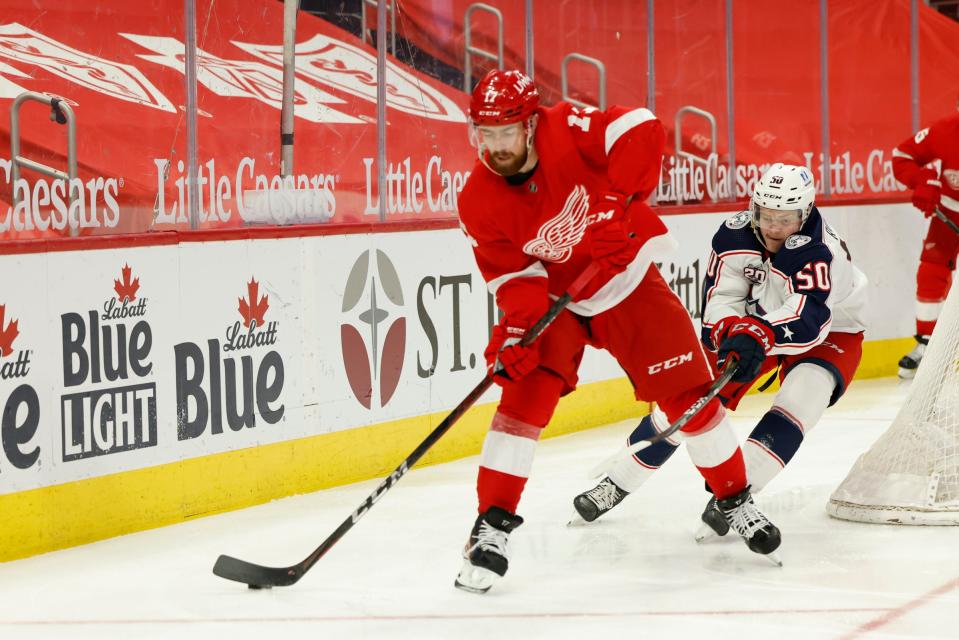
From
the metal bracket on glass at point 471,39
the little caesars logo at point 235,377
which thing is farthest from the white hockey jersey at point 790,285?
the metal bracket on glass at point 471,39

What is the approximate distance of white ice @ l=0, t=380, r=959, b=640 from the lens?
2.93 metres

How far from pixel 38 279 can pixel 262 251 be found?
83 centimetres

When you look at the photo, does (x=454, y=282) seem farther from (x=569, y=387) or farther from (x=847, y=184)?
(x=847, y=184)

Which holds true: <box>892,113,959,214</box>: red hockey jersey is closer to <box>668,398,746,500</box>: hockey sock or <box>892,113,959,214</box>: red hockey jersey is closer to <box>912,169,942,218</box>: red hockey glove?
<box>912,169,942,218</box>: red hockey glove

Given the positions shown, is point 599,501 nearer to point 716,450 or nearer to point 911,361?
point 716,450

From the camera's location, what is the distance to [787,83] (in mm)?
7113

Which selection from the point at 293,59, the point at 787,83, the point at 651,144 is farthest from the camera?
the point at 787,83

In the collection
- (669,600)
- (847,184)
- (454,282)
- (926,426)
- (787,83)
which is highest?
(787,83)

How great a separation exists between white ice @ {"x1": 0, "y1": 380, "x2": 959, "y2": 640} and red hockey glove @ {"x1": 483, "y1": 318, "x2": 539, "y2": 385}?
0.49 metres

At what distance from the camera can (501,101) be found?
3.01 metres

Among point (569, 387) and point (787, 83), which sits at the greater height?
point (787, 83)

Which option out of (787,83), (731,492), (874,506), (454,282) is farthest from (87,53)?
(787,83)

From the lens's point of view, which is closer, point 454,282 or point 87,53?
point 87,53

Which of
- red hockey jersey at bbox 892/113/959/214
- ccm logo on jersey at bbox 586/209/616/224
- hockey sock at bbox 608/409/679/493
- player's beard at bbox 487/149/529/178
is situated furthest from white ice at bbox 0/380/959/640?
red hockey jersey at bbox 892/113/959/214
